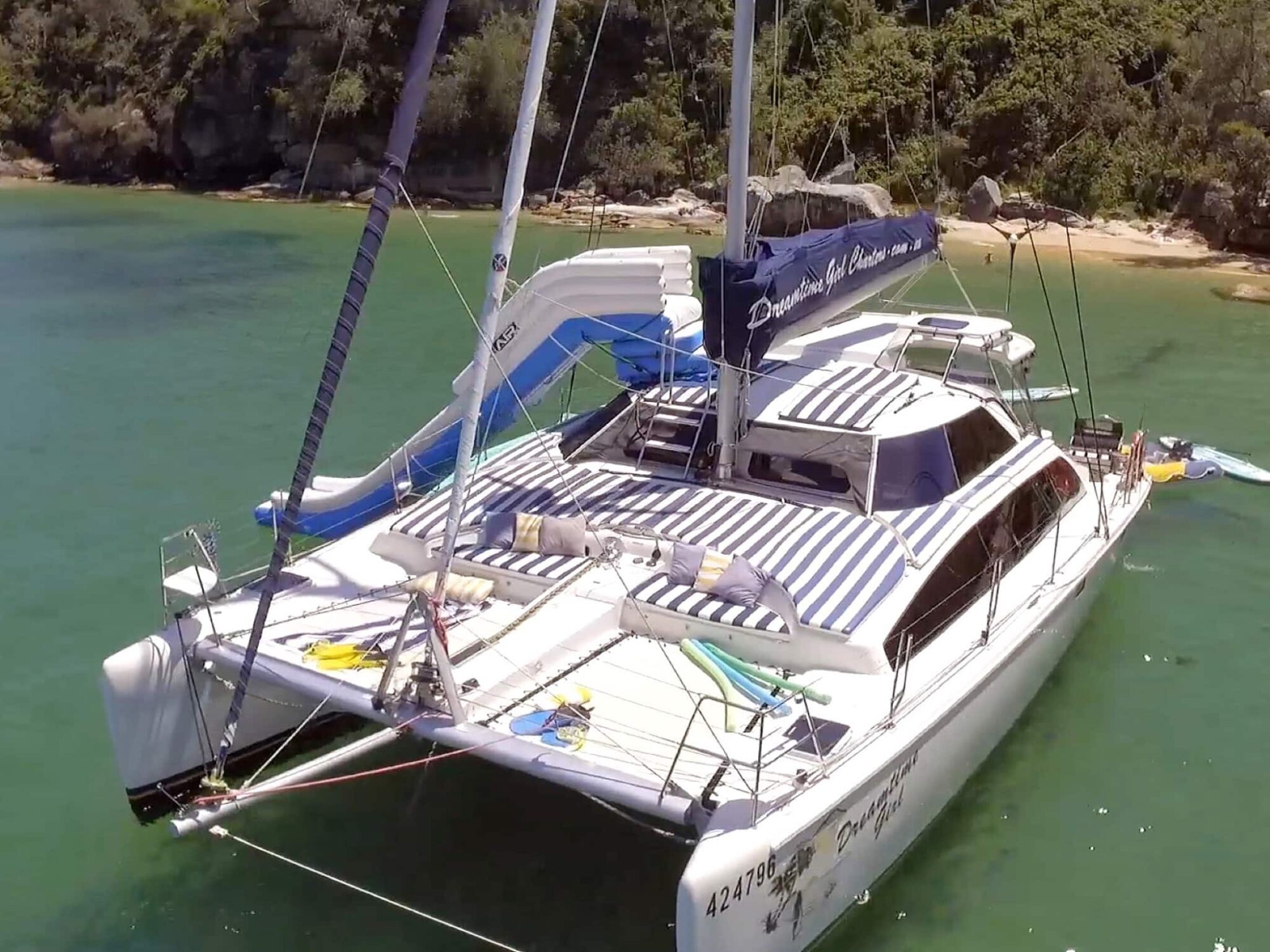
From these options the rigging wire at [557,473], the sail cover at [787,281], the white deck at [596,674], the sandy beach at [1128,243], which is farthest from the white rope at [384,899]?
the sandy beach at [1128,243]

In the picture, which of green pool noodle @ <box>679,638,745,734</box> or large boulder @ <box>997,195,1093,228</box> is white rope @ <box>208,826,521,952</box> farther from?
large boulder @ <box>997,195,1093,228</box>

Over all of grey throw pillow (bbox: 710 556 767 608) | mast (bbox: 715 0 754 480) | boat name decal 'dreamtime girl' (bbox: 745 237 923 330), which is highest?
mast (bbox: 715 0 754 480)

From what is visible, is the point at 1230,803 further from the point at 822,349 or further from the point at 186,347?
the point at 186,347

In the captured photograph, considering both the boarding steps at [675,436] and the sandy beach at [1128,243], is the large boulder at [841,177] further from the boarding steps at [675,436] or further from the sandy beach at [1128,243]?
the boarding steps at [675,436]

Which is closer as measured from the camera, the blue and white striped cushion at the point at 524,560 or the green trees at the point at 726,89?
the blue and white striped cushion at the point at 524,560

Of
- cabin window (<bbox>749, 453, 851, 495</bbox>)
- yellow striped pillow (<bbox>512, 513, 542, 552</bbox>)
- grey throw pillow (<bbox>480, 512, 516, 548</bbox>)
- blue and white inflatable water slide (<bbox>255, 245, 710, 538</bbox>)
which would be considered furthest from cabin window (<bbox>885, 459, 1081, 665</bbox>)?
blue and white inflatable water slide (<bbox>255, 245, 710, 538</bbox>)

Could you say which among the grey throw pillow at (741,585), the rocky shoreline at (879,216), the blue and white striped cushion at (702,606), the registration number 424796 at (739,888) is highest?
the rocky shoreline at (879,216)

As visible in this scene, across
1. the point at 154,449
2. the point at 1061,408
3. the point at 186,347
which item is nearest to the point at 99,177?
the point at 186,347
